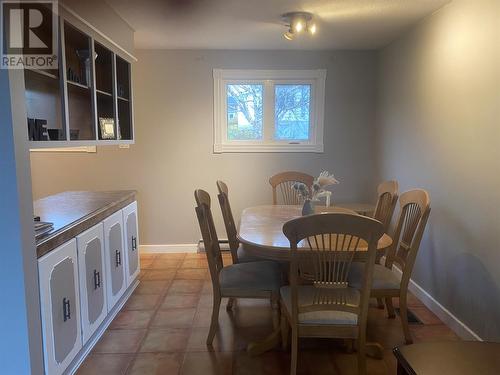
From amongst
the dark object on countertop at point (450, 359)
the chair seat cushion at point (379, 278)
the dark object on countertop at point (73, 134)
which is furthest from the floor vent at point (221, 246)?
the dark object on countertop at point (450, 359)

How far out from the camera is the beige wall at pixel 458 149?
7.55 feet

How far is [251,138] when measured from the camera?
4402 mm

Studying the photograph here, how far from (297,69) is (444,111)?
6.12ft

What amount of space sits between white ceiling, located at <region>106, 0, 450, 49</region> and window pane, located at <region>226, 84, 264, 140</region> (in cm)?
47

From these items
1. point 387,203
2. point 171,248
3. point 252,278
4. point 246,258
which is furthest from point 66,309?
point 171,248

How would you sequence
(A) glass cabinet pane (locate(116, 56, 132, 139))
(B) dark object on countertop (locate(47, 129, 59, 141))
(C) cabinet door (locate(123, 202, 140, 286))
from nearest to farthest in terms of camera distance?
(B) dark object on countertop (locate(47, 129, 59, 141)), (C) cabinet door (locate(123, 202, 140, 286)), (A) glass cabinet pane (locate(116, 56, 132, 139))

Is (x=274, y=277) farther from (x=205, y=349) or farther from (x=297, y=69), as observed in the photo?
(x=297, y=69)

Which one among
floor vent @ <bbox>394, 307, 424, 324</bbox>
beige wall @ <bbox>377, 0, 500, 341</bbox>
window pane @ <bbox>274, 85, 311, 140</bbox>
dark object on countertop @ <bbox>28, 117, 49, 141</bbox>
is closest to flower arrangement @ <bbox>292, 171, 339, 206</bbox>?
beige wall @ <bbox>377, 0, 500, 341</bbox>

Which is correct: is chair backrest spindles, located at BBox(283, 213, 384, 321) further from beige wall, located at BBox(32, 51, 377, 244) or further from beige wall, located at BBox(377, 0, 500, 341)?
beige wall, located at BBox(32, 51, 377, 244)

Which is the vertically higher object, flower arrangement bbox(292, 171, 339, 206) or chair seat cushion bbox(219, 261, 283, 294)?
flower arrangement bbox(292, 171, 339, 206)

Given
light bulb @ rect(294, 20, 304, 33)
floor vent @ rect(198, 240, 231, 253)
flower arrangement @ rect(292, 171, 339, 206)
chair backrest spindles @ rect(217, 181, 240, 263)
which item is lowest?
floor vent @ rect(198, 240, 231, 253)

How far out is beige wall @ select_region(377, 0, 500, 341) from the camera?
7.55 ft

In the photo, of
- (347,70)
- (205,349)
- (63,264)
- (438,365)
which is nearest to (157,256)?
(205,349)

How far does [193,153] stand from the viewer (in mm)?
4375
